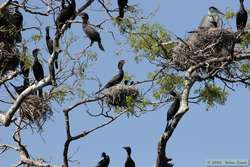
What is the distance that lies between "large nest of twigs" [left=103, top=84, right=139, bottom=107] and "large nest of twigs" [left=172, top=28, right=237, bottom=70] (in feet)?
5.28

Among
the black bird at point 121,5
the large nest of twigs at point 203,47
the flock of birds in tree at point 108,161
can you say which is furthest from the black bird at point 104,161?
the black bird at point 121,5

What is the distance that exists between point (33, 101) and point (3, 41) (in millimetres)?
1315

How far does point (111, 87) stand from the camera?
21.1 metres

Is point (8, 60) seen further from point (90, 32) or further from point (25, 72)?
point (90, 32)

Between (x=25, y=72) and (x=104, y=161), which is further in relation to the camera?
(x=104, y=161)

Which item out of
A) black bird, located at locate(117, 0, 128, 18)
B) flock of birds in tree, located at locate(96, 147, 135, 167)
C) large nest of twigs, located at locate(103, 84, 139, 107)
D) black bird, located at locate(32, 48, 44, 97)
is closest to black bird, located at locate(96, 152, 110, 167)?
flock of birds in tree, located at locate(96, 147, 135, 167)

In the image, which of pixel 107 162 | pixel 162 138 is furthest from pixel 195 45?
pixel 162 138

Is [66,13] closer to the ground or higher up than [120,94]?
higher up

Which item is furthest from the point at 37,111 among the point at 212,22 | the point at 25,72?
the point at 212,22

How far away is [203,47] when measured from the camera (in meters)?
19.2

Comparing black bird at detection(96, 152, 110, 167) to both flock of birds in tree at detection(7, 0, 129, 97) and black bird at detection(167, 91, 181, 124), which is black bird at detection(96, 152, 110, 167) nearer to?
flock of birds in tree at detection(7, 0, 129, 97)

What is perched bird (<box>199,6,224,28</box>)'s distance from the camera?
21.2 metres

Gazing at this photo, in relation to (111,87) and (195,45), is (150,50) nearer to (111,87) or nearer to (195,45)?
(195,45)

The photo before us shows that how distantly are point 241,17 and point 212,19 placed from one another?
167 centimetres
